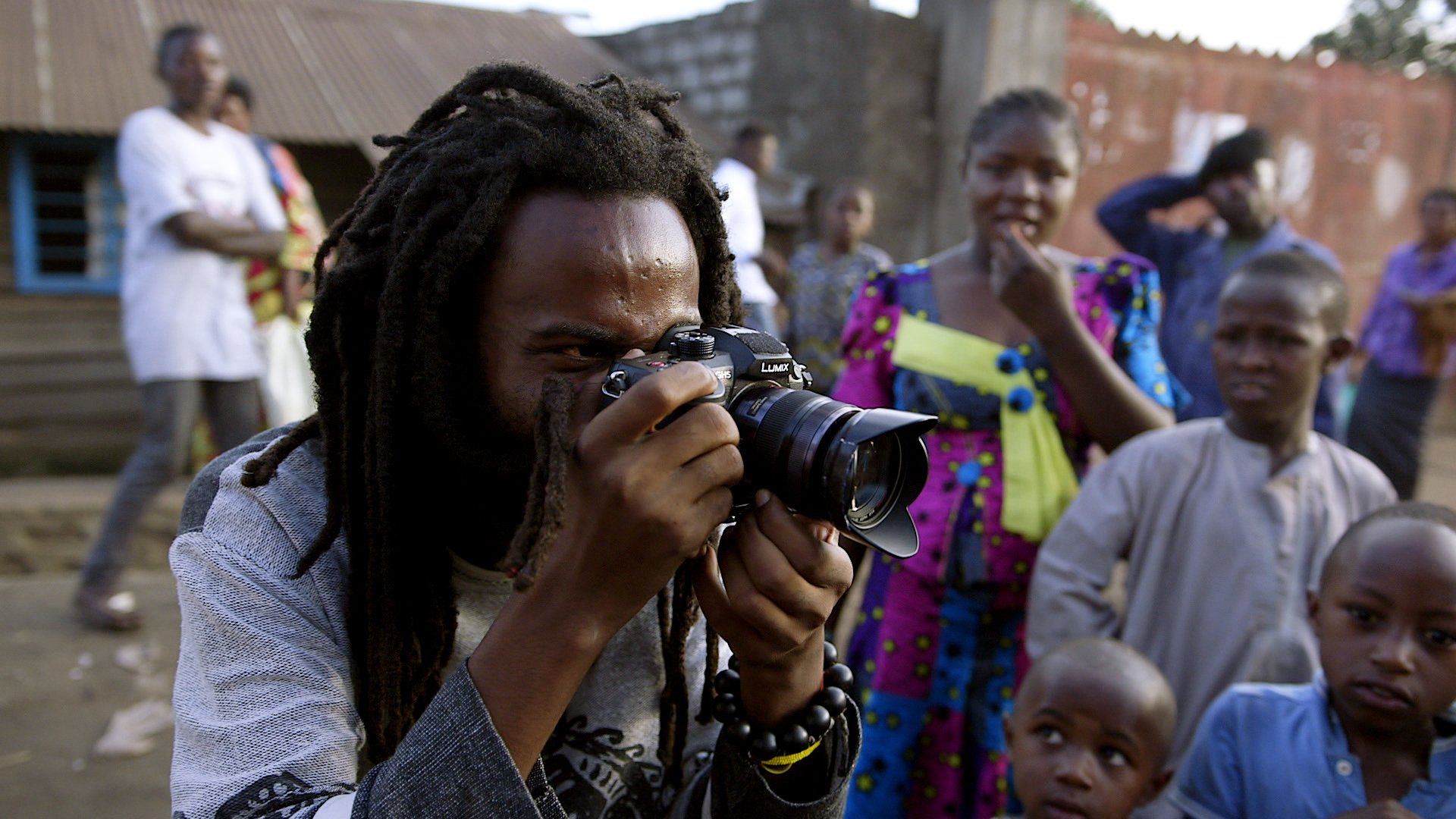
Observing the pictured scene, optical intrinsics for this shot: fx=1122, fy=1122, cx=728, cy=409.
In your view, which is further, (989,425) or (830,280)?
(830,280)

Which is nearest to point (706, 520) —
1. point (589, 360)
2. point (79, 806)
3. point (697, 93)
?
point (589, 360)

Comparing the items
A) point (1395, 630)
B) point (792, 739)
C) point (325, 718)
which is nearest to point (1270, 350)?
point (1395, 630)

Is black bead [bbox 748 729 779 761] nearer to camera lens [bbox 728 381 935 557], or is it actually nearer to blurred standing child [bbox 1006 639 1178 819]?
camera lens [bbox 728 381 935 557]

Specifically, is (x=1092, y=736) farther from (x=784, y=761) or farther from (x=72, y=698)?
(x=72, y=698)

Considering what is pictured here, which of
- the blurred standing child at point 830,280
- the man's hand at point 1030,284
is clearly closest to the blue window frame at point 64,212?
the blurred standing child at point 830,280

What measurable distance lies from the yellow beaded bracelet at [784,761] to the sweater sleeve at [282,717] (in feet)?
1.09

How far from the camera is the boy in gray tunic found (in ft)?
7.41

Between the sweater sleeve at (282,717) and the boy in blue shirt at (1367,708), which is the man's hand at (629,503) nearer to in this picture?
the sweater sleeve at (282,717)

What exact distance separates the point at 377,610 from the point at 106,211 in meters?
6.72

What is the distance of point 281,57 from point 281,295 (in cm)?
379

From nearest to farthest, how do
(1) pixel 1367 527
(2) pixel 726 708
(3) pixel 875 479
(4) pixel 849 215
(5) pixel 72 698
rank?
(3) pixel 875 479, (2) pixel 726 708, (1) pixel 1367 527, (5) pixel 72 698, (4) pixel 849 215

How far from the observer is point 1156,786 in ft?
6.93

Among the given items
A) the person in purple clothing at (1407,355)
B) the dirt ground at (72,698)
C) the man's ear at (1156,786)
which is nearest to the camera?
the man's ear at (1156,786)

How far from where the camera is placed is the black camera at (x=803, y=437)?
1.18 m
